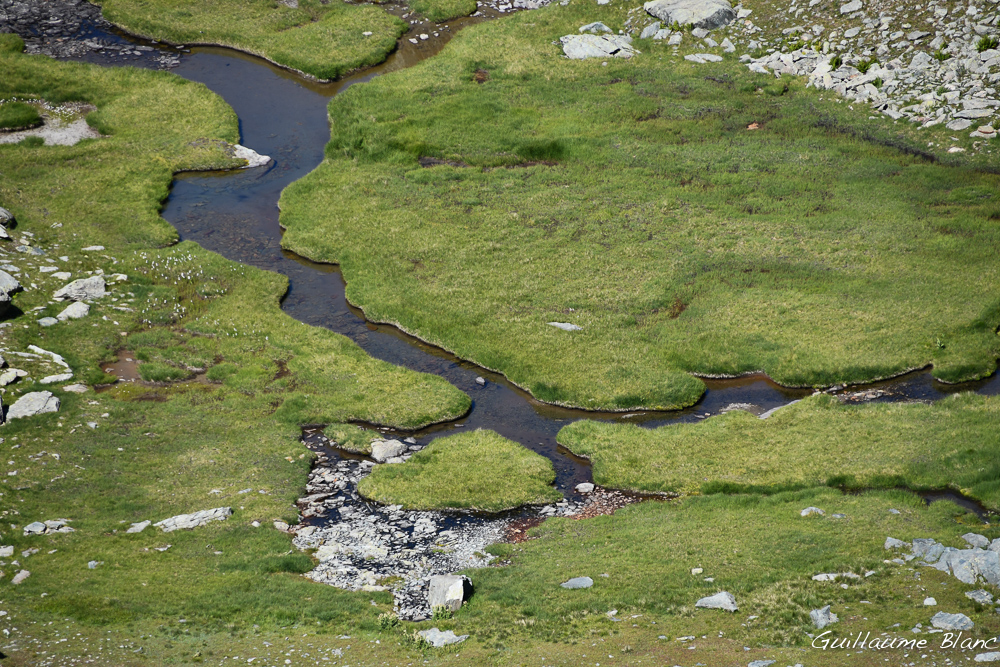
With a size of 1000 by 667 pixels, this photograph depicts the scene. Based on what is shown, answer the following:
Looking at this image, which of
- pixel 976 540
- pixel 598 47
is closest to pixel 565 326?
pixel 976 540

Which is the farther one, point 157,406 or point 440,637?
point 157,406

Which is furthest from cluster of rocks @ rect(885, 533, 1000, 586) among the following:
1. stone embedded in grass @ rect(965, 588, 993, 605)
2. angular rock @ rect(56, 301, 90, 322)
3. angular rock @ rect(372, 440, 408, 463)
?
angular rock @ rect(56, 301, 90, 322)

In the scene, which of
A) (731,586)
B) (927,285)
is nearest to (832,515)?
(731,586)

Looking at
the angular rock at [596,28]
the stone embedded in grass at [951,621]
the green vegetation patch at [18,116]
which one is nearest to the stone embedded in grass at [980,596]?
the stone embedded in grass at [951,621]

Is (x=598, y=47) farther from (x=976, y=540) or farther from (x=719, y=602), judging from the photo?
(x=719, y=602)

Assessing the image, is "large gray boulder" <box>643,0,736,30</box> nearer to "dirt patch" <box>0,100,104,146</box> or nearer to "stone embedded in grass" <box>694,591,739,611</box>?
"dirt patch" <box>0,100,104,146</box>

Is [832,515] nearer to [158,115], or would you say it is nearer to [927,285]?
[927,285]

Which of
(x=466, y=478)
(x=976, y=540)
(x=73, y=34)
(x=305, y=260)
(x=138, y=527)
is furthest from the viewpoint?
(x=73, y=34)
